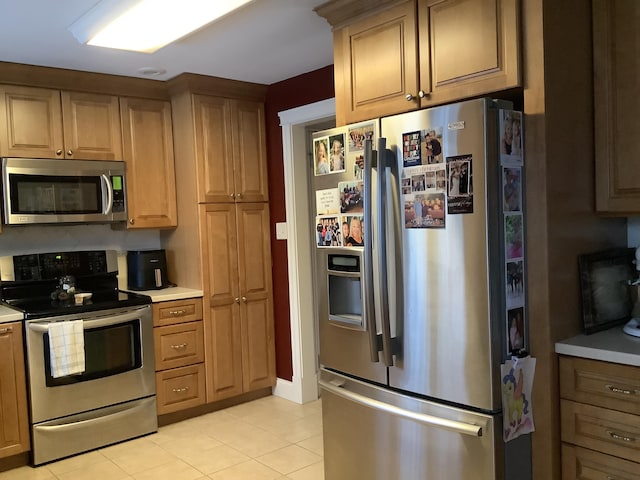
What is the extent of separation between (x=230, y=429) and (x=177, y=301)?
2.95ft

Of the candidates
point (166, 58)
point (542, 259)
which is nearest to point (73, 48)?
point (166, 58)

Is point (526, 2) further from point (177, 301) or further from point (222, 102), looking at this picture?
point (177, 301)

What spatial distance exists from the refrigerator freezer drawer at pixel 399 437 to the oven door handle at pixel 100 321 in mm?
1501

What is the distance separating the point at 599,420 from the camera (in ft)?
6.40

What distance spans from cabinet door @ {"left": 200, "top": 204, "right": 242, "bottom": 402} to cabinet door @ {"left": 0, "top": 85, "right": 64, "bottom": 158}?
40.1 inches

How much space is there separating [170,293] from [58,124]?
1.28 m

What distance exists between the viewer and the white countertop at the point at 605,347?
188 centimetres

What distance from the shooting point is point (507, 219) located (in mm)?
1945

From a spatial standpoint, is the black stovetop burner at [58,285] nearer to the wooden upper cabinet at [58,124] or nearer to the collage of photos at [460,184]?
the wooden upper cabinet at [58,124]

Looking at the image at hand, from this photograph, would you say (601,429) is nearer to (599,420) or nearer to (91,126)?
(599,420)

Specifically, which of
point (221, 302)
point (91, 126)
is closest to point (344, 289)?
point (221, 302)

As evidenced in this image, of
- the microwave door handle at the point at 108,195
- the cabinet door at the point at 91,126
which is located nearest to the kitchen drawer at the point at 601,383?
the microwave door handle at the point at 108,195

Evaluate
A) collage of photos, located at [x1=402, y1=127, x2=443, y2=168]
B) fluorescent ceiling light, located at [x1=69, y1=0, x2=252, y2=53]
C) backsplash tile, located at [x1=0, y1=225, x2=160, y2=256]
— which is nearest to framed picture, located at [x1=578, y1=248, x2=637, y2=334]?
collage of photos, located at [x1=402, y1=127, x2=443, y2=168]

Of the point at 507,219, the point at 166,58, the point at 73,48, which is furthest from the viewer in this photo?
the point at 166,58
